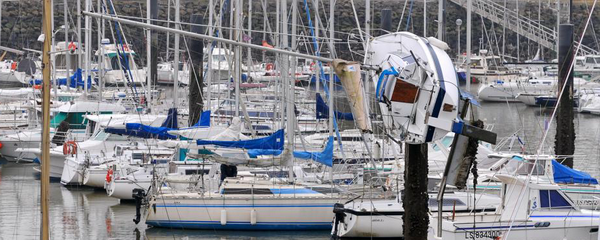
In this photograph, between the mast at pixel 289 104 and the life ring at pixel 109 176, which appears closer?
the mast at pixel 289 104

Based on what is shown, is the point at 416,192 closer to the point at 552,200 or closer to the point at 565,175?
the point at 552,200

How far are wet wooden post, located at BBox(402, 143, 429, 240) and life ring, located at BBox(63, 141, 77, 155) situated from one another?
19.0 m

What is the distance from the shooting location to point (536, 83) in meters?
69.3

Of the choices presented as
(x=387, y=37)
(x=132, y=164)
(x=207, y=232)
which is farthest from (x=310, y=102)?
(x=387, y=37)

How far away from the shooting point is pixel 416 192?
21.4 meters

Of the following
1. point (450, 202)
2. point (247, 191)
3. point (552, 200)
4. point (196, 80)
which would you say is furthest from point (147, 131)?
→ point (552, 200)

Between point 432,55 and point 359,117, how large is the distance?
2047mm

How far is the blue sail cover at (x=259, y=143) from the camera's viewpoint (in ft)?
98.9

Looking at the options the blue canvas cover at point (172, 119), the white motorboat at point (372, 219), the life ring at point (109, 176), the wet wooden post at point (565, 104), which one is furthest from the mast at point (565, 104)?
the life ring at point (109, 176)

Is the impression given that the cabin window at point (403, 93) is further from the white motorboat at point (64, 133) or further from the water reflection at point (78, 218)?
the white motorboat at point (64, 133)

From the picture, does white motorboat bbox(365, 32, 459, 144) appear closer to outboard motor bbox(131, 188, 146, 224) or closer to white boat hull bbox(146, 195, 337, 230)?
white boat hull bbox(146, 195, 337, 230)

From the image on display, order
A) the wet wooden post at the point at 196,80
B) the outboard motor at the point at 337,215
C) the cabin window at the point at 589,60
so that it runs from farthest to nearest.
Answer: the cabin window at the point at 589,60 → the wet wooden post at the point at 196,80 → the outboard motor at the point at 337,215

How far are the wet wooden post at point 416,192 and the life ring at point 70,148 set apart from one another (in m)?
19.0

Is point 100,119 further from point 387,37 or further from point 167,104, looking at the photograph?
point 387,37
